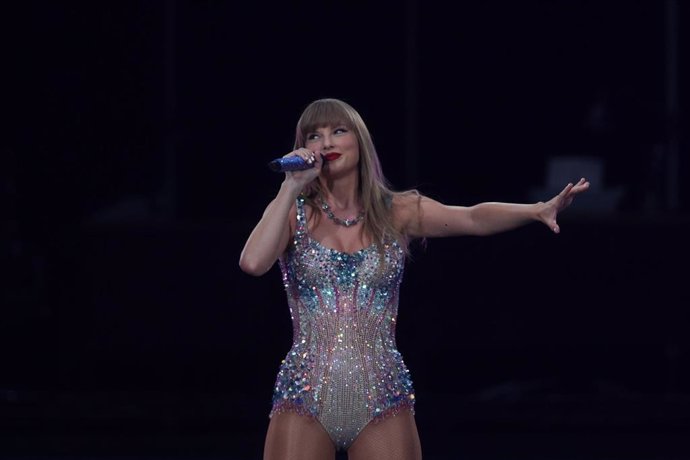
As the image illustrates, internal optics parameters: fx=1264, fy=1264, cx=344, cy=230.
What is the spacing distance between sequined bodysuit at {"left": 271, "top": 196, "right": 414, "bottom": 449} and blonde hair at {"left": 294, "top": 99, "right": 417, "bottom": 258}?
41mm

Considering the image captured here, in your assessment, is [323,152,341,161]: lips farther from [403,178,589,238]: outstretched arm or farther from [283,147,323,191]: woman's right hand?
[403,178,589,238]: outstretched arm

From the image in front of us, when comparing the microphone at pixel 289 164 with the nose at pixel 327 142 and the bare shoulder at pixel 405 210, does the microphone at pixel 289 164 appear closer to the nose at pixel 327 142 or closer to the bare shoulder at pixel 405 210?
the nose at pixel 327 142

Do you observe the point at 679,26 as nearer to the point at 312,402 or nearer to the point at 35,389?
the point at 35,389

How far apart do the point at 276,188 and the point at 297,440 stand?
394 cm

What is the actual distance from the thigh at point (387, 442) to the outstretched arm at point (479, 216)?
49 centimetres

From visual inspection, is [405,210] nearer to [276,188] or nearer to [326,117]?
[326,117]

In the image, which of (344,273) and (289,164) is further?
(344,273)

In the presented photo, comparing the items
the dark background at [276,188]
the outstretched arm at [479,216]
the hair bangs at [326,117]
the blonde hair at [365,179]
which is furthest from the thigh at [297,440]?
the dark background at [276,188]

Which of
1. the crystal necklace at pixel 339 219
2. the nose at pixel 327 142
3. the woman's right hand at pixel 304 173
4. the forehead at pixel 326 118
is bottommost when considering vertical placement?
the crystal necklace at pixel 339 219

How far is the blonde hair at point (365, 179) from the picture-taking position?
312 centimetres

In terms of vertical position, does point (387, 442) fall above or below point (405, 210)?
below

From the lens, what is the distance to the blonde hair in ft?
10.2

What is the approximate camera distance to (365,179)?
10.4ft

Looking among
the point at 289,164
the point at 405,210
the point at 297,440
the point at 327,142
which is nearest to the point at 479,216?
the point at 405,210
